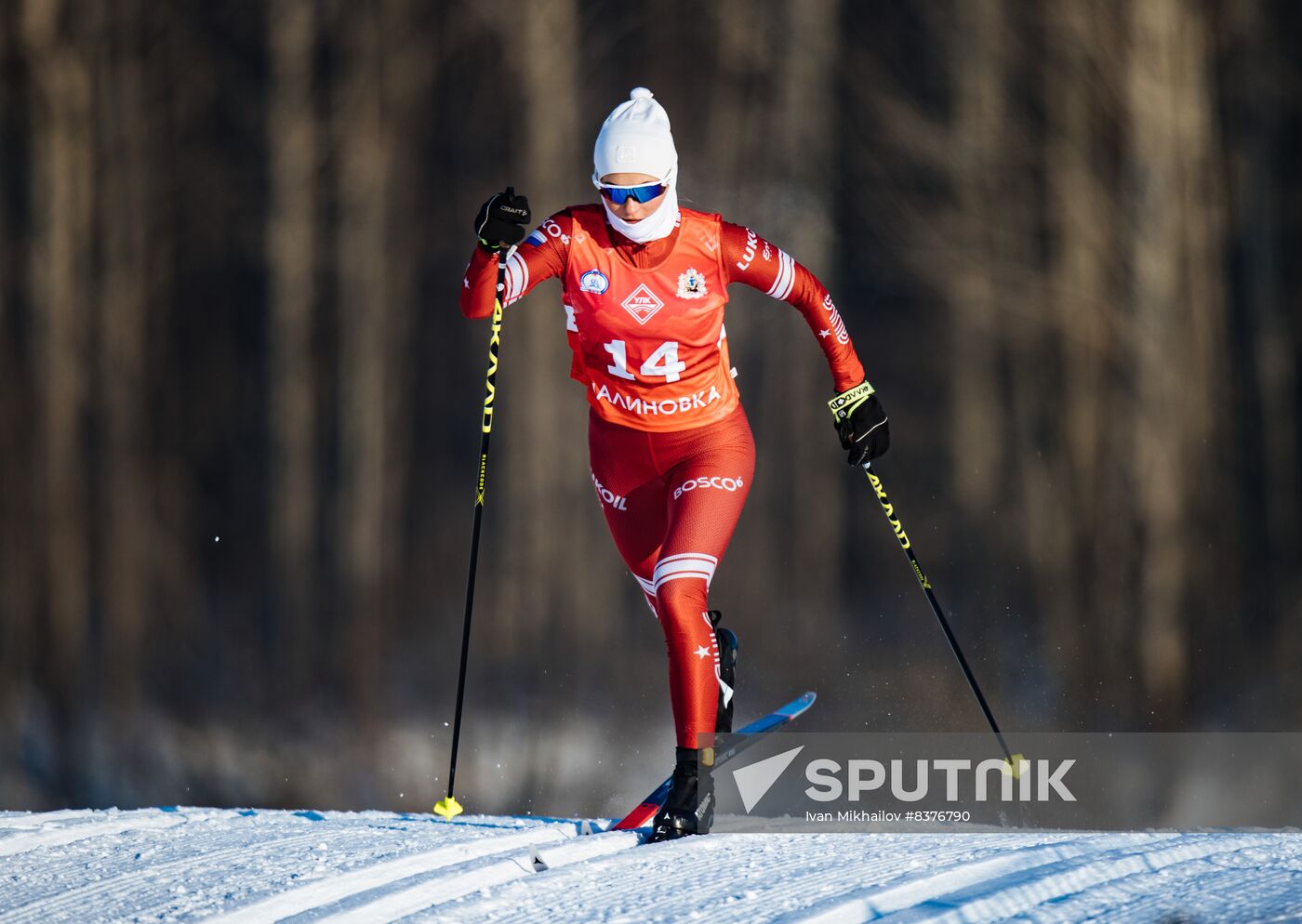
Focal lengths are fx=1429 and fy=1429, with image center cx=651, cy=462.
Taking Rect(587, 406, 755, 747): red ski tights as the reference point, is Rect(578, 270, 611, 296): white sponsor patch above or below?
above

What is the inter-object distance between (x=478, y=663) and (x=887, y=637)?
55.0 inches

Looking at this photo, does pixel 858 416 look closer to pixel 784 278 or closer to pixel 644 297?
pixel 784 278

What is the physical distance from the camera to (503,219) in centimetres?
289

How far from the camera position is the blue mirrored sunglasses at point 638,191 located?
2.87 m

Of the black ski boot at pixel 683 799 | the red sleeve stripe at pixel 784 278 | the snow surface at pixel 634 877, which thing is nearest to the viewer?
the snow surface at pixel 634 877

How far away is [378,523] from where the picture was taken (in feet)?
16.3

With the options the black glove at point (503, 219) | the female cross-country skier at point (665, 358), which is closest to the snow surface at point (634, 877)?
the female cross-country skier at point (665, 358)

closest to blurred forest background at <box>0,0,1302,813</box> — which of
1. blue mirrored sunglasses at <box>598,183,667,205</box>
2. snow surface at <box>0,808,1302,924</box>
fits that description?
snow surface at <box>0,808,1302,924</box>

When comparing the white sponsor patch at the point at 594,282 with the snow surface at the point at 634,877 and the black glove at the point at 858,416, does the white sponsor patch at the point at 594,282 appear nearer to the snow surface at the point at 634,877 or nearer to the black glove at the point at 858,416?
the black glove at the point at 858,416

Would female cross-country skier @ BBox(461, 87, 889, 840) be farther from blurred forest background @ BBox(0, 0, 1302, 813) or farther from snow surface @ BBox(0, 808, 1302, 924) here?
blurred forest background @ BBox(0, 0, 1302, 813)

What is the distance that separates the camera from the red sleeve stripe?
3.11 meters

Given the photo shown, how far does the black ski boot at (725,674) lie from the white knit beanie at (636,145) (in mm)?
1002

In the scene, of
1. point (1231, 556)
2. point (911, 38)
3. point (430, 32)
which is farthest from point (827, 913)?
point (430, 32)

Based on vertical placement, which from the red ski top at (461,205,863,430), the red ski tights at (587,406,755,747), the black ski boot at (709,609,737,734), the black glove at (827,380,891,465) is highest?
the red ski top at (461,205,863,430)
